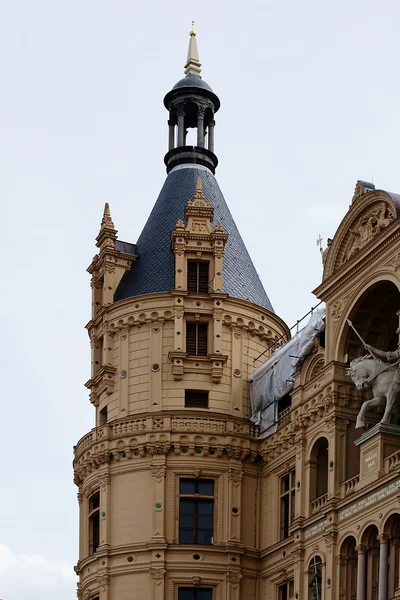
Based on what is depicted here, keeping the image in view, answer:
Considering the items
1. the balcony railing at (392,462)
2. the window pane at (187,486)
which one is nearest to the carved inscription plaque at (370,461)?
the balcony railing at (392,462)

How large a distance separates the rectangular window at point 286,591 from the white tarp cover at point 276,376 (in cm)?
656

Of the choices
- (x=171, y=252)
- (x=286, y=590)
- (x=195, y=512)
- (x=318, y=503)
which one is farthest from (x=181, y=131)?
(x=286, y=590)

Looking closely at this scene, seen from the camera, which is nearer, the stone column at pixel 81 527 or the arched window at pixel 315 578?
the arched window at pixel 315 578

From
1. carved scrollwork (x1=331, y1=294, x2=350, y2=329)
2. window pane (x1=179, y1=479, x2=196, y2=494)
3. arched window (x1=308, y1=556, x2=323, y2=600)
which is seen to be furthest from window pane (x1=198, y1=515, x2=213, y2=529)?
carved scrollwork (x1=331, y1=294, x2=350, y2=329)

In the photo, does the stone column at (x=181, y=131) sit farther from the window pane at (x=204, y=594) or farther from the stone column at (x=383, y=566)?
the stone column at (x=383, y=566)

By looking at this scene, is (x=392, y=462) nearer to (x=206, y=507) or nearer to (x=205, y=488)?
(x=206, y=507)

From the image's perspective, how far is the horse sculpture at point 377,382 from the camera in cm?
5462

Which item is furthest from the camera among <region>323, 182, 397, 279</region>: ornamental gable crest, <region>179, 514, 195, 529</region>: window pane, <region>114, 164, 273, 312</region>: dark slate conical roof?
<region>114, 164, 273, 312</region>: dark slate conical roof

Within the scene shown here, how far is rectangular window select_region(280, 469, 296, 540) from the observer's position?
61.4m

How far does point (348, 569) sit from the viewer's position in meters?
55.1

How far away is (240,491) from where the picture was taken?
64.4 metres

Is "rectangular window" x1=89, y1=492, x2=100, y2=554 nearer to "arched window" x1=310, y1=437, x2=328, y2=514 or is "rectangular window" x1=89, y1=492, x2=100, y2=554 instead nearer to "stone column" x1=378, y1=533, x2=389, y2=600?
"arched window" x1=310, y1=437, x2=328, y2=514

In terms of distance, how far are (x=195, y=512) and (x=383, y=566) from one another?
1348 cm

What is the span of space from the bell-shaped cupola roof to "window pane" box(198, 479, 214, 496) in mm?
8771
